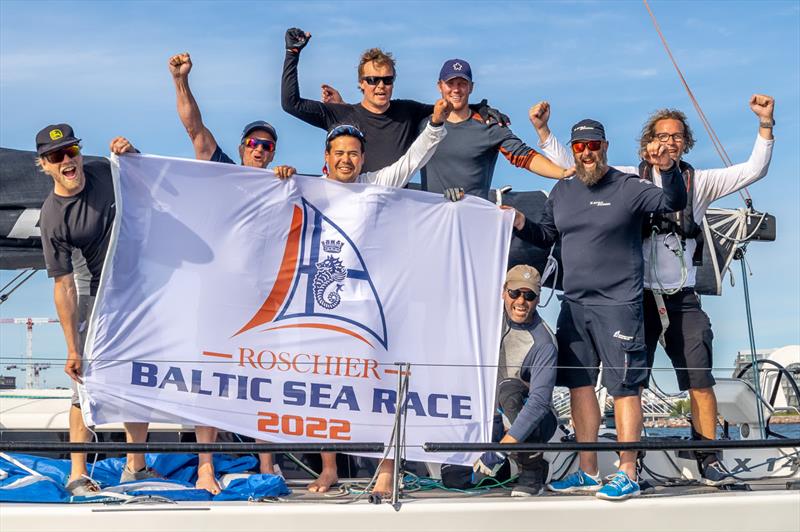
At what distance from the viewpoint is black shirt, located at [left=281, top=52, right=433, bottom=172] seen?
631 centimetres

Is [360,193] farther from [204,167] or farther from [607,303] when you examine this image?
[607,303]

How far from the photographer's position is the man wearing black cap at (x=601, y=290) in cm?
541

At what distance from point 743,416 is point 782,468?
21.6 inches

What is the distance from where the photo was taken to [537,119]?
6012mm

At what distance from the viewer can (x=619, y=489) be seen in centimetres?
507

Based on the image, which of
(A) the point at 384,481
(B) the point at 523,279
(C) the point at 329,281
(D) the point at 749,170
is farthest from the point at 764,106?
(A) the point at 384,481

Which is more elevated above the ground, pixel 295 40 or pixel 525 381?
pixel 295 40

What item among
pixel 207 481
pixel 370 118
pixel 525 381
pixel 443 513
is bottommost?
pixel 443 513

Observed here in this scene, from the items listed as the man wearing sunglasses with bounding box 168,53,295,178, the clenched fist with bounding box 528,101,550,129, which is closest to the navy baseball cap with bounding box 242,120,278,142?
the man wearing sunglasses with bounding box 168,53,295,178

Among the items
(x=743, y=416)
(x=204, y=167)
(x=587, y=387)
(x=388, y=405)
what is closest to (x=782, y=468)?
(x=743, y=416)

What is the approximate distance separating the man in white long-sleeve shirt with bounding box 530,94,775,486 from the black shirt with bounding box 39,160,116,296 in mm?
3066

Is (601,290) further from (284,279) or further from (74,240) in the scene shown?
(74,240)

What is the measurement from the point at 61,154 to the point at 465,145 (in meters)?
2.37

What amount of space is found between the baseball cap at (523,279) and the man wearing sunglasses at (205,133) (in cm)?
161
